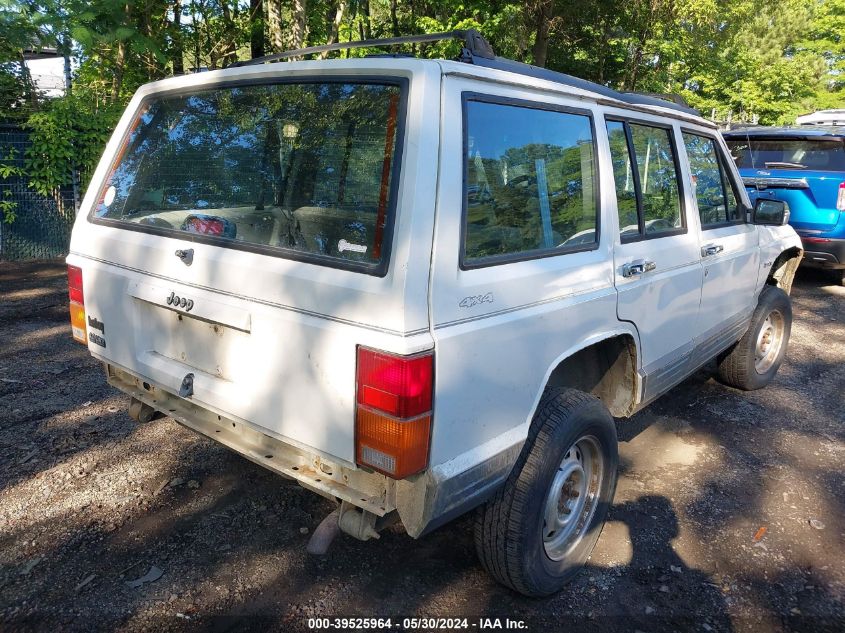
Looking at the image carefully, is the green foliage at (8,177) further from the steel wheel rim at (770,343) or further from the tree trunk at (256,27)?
the steel wheel rim at (770,343)

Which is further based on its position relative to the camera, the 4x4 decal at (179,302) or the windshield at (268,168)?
the 4x4 decal at (179,302)

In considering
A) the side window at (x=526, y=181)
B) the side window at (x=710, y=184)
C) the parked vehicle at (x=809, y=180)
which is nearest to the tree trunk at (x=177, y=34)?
the parked vehicle at (x=809, y=180)

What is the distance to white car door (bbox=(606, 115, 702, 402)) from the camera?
316 centimetres

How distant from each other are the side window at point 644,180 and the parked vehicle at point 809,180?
556cm

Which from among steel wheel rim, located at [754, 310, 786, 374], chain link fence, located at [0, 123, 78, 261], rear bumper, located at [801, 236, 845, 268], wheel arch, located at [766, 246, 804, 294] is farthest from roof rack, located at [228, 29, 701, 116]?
chain link fence, located at [0, 123, 78, 261]

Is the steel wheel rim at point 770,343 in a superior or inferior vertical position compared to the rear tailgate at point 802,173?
inferior

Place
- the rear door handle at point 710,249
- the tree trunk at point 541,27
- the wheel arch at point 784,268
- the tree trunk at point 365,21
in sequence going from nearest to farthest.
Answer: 1. the rear door handle at point 710,249
2. the wheel arch at point 784,268
3. the tree trunk at point 365,21
4. the tree trunk at point 541,27

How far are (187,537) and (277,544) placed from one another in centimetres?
42

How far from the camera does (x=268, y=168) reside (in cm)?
275

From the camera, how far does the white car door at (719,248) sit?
395cm

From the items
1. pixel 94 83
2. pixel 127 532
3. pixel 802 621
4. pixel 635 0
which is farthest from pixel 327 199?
pixel 635 0

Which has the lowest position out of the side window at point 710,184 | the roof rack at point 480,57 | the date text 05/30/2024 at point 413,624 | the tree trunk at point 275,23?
the date text 05/30/2024 at point 413,624

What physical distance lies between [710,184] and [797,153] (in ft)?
18.7

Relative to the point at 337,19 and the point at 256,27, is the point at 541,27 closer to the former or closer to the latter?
the point at 337,19
